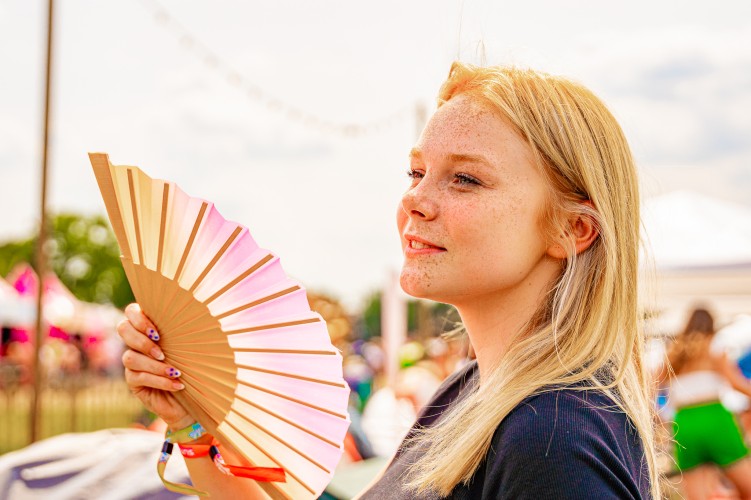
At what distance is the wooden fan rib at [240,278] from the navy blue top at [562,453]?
0.48 m

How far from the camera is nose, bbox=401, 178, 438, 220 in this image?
1246 millimetres

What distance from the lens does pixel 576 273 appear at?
1235 millimetres

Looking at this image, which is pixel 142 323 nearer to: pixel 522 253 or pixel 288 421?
pixel 288 421

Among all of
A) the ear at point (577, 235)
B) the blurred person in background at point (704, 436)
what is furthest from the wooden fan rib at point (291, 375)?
the blurred person in background at point (704, 436)

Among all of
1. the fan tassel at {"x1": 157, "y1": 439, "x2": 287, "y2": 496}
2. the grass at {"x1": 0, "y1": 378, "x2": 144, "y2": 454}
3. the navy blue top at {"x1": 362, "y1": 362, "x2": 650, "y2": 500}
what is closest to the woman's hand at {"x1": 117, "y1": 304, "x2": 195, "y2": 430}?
the fan tassel at {"x1": 157, "y1": 439, "x2": 287, "y2": 496}

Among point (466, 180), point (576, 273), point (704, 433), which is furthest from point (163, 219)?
point (704, 433)

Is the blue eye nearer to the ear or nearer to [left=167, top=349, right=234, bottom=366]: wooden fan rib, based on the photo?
the ear

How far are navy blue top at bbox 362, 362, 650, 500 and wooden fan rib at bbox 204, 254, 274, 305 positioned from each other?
1.58 ft

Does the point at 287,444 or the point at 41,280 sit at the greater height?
the point at 41,280

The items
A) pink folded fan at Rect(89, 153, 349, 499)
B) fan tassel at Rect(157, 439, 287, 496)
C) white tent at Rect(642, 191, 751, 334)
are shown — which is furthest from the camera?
white tent at Rect(642, 191, 751, 334)

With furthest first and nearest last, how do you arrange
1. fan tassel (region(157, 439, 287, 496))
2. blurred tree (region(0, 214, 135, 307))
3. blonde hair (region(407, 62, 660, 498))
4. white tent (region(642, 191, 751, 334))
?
blurred tree (region(0, 214, 135, 307)) < white tent (region(642, 191, 751, 334)) < fan tassel (region(157, 439, 287, 496)) < blonde hair (region(407, 62, 660, 498))

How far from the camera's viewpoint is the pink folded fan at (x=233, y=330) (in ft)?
4.14

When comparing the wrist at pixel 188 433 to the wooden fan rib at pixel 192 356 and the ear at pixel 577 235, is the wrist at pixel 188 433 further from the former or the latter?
the ear at pixel 577 235

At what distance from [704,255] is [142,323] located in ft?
23.8
